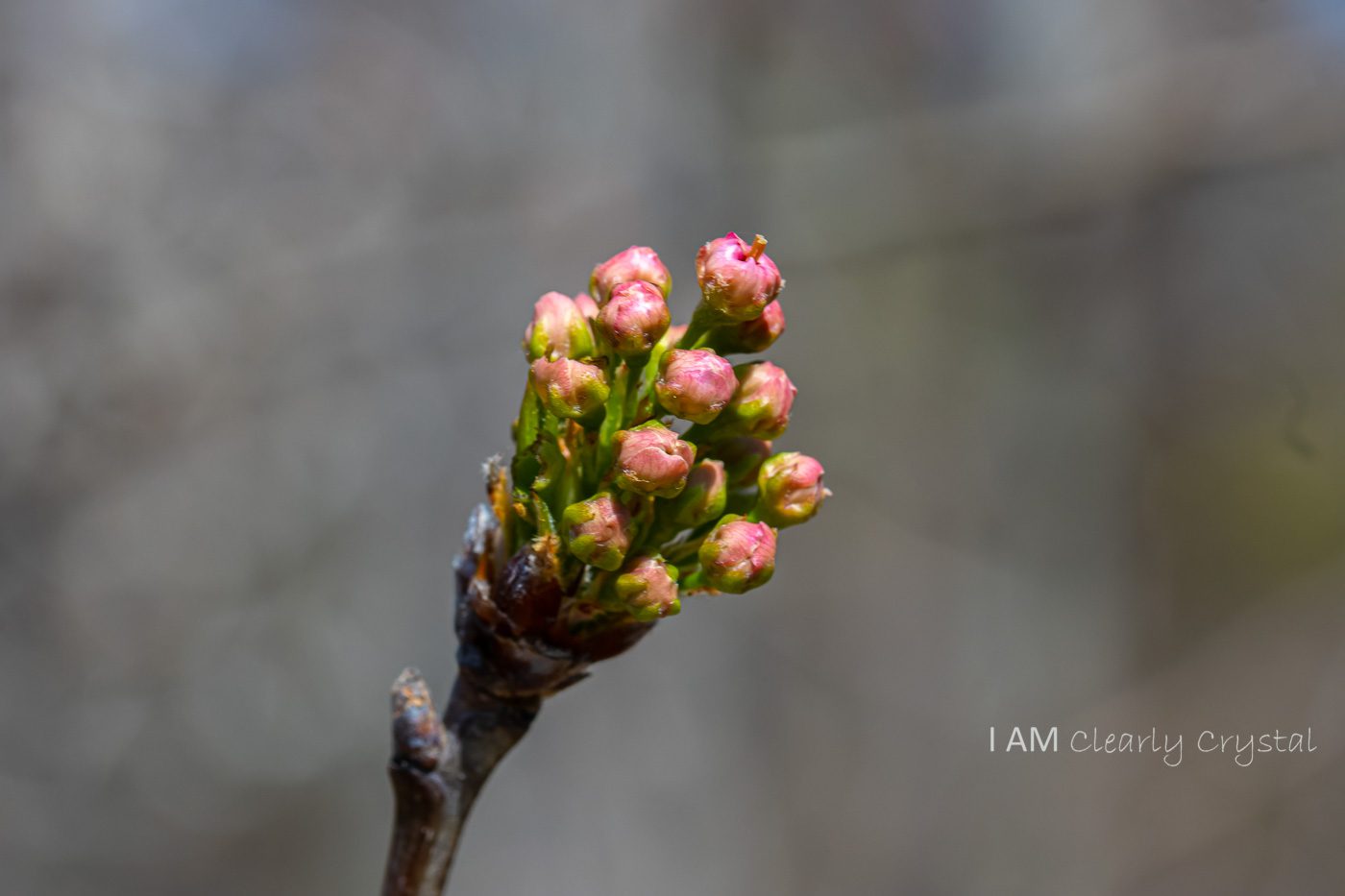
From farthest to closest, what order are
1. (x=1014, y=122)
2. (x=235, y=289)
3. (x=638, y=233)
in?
(x=1014, y=122) → (x=638, y=233) → (x=235, y=289)

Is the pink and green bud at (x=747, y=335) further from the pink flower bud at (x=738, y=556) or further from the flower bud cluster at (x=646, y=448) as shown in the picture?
the pink flower bud at (x=738, y=556)

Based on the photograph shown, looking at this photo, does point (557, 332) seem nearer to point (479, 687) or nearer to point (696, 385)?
point (696, 385)

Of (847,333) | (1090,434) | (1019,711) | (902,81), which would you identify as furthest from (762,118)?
(1019,711)

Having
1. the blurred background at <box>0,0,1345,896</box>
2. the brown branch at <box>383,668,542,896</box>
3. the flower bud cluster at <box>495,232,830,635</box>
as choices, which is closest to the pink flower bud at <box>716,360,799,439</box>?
the flower bud cluster at <box>495,232,830,635</box>

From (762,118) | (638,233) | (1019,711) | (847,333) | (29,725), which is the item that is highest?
(762,118)

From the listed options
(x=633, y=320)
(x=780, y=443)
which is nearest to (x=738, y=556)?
(x=633, y=320)

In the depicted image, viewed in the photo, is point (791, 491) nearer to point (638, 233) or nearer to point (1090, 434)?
point (638, 233)
